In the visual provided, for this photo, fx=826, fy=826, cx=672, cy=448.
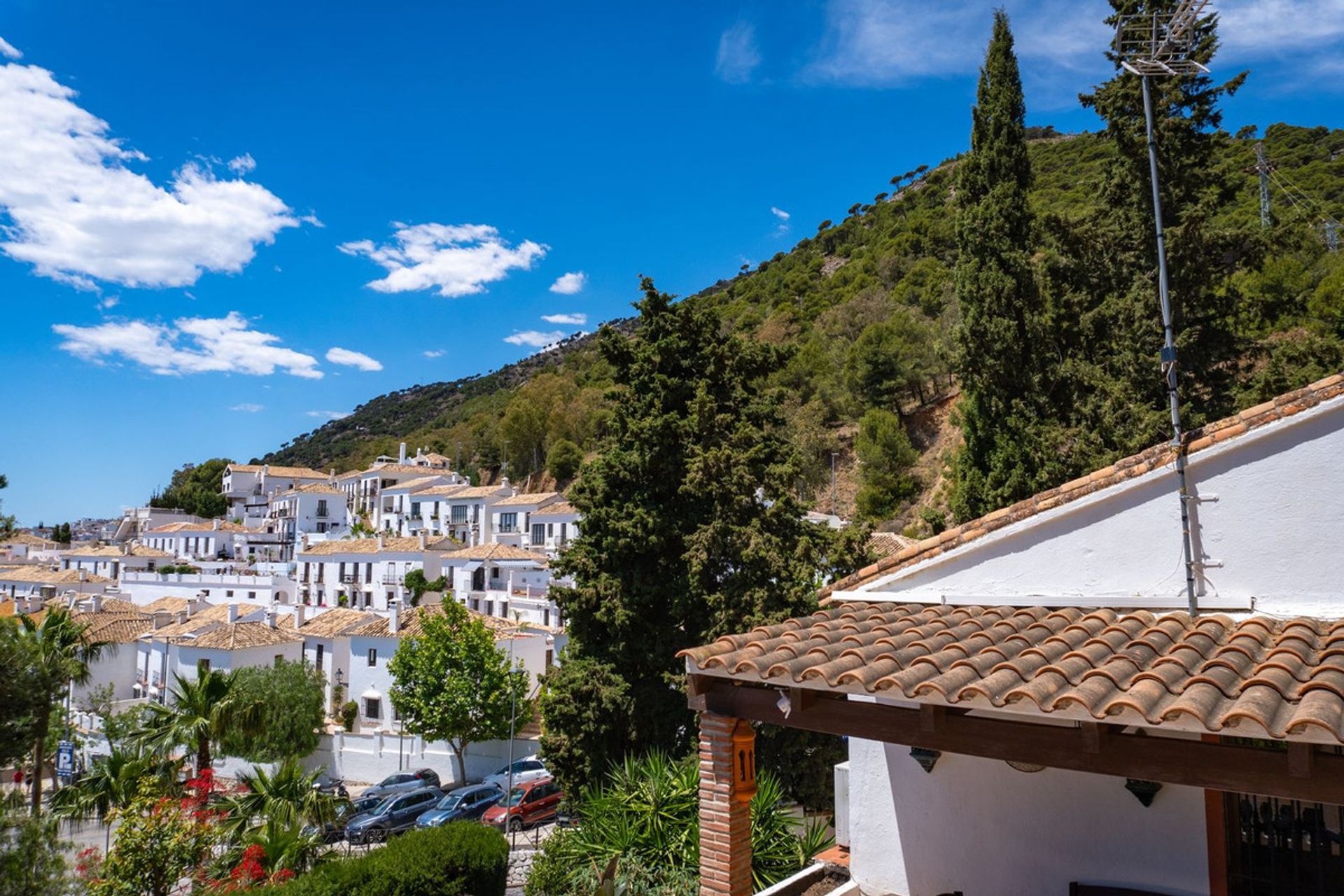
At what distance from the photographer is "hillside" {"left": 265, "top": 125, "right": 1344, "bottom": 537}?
739 inches

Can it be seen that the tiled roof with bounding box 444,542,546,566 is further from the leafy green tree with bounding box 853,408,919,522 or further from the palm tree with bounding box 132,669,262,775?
the palm tree with bounding box 132,669,262,775

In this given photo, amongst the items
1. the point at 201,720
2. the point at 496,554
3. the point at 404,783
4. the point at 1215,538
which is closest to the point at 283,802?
the point at 201,720

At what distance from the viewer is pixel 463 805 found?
75.5 ft

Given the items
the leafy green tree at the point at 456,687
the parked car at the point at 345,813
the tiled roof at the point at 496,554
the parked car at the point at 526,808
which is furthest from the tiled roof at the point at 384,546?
the parked car at the point at 526,808

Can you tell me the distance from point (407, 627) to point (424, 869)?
2603cm

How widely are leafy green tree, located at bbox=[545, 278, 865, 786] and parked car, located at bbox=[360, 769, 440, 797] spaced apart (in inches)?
517

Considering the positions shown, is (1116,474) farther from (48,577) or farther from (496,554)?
(48,577)

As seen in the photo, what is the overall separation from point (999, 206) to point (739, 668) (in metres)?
19.3

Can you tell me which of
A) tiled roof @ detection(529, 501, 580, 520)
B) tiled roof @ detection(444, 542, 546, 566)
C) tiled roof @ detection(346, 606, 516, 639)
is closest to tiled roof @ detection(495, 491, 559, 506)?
tiled roof @ detection(529, 501, 580, 520)

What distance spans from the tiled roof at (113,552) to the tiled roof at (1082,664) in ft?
275

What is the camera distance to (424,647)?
1127 inches

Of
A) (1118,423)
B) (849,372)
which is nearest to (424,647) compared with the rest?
(1118,423)

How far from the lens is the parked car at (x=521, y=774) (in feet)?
85.6

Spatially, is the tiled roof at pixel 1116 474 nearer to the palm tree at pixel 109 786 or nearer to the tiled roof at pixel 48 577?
the palm tree at pixel 109 786
